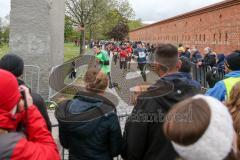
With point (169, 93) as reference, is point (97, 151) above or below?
below

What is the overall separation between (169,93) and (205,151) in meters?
1.59

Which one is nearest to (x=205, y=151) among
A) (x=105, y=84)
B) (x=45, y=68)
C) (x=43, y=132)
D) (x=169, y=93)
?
(x=43, y=132)

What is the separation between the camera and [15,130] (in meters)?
2.44

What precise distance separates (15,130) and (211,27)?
2446 cm

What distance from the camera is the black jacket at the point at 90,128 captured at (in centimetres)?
356

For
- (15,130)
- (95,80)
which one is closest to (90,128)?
(95,80)

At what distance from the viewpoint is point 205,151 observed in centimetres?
185

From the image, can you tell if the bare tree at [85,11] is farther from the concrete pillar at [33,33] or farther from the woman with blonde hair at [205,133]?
the woman with blonde hair at [205,133]

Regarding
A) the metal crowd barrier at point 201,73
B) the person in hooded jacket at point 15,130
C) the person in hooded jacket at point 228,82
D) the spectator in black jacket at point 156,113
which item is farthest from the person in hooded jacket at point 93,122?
the metal crowd barrier at point 201,73

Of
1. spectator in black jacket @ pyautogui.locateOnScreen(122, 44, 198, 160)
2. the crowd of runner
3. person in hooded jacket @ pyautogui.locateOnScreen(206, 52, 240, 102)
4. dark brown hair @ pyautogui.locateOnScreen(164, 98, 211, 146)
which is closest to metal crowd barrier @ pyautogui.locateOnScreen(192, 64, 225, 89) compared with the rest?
person in hooded jacket @ pyautogui.locateOnScreen(206, 52, 240, 102)

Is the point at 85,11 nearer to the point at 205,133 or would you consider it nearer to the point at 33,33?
the point at 33,33

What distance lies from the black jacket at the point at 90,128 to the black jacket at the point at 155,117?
0.56 ft

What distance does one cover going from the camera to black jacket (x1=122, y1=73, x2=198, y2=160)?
3.38 metres

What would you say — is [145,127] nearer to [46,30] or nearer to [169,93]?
[169,93]
